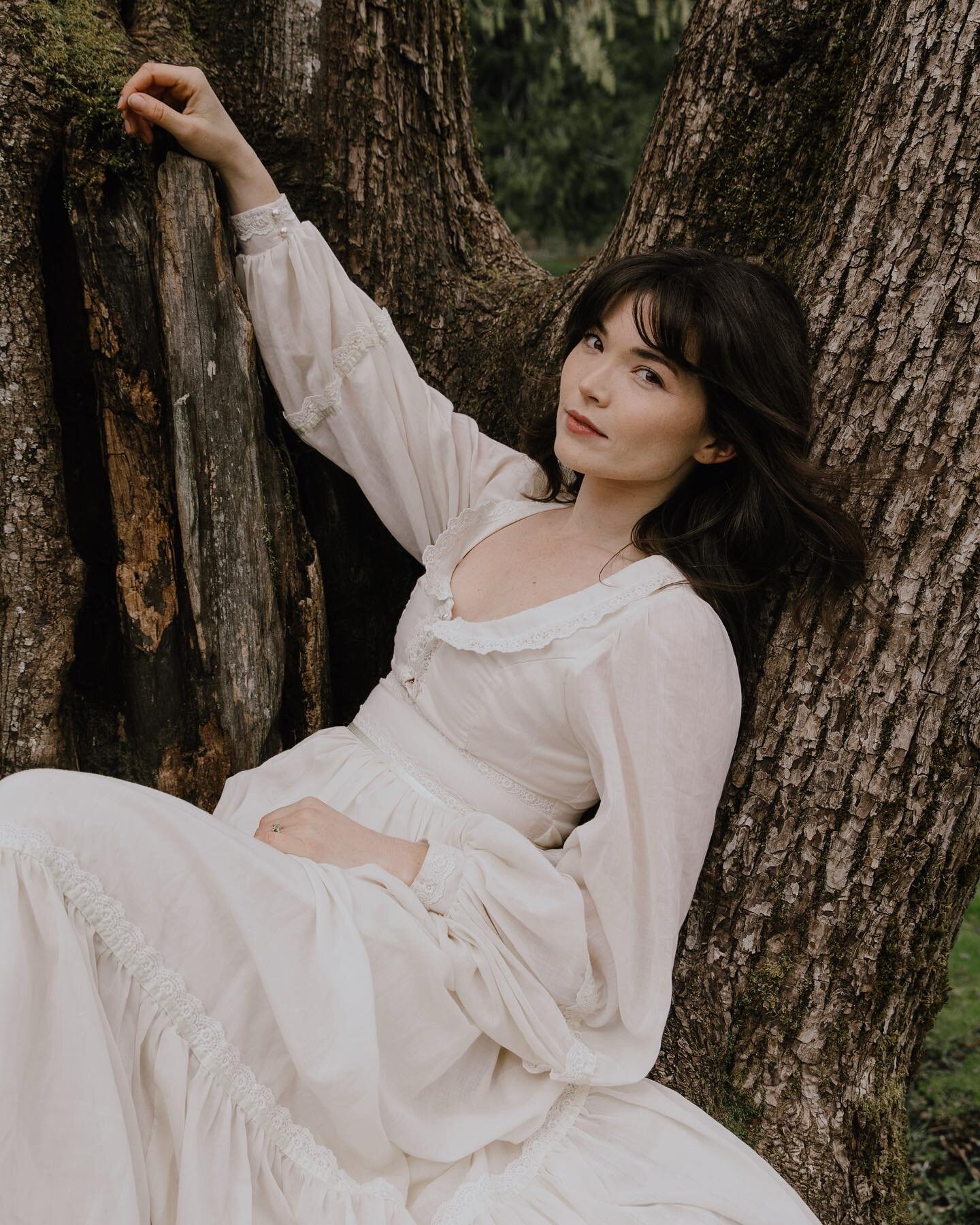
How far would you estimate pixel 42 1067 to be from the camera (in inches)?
63.8

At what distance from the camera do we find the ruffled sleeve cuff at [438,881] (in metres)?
2.03

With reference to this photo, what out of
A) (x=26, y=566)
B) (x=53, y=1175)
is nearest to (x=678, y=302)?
(x=26, y=566)

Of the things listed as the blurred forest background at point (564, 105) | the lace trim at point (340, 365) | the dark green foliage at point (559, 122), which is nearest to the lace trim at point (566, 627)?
the lace trim at point (340, 365)

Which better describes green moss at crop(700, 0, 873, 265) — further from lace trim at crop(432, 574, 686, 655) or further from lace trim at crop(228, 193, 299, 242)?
lace trim at crop(228, 193, 299, 242)

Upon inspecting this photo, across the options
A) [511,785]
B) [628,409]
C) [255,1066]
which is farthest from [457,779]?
[628,409]

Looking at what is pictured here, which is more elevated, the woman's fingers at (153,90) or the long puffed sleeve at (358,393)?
the woman's fingers at (153,90)

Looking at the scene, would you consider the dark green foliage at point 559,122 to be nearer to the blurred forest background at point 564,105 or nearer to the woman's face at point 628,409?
the blurred forest background at point 564,105

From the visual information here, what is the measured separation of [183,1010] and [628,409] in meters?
1.29

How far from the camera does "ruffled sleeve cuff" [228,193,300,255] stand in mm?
2303

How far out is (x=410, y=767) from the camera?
230 cm

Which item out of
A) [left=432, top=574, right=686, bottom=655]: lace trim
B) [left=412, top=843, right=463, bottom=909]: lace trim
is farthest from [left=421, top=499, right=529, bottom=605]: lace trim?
[left=412, top=843, right=463, bottom=909]: lace trim

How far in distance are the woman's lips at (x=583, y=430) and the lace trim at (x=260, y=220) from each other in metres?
0.73

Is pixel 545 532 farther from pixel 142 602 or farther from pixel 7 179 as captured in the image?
pixel 7 179

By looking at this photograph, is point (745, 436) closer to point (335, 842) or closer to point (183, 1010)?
point (335, 842)
